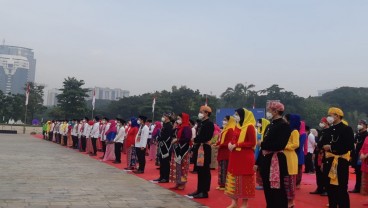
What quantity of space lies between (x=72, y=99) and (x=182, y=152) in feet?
107

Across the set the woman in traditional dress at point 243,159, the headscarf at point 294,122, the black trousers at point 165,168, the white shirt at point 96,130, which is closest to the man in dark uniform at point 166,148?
the black trousers at point 165,168

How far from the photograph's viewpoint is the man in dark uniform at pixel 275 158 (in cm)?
472

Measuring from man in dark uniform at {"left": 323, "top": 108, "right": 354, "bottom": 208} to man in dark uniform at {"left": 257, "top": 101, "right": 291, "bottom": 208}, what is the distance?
898mm

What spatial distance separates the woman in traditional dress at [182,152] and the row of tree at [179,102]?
31884 millimetres

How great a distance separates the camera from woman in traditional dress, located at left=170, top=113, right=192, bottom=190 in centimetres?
749

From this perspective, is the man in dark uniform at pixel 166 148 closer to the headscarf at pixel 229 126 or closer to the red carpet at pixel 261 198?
the red carpet at pixel 261 198

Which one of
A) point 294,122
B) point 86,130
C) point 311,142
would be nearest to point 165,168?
point 294,122

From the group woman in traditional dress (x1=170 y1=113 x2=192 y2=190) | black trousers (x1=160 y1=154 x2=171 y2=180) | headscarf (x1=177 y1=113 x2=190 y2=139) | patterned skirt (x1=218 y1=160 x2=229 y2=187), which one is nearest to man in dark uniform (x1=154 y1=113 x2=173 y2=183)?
black trousers (x1=160 y1=154 x2=171 y2=180)

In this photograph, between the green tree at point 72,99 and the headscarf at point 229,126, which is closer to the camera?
the headscarf at point 229,126

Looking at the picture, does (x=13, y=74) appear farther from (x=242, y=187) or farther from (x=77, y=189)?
(x=242, y=187)

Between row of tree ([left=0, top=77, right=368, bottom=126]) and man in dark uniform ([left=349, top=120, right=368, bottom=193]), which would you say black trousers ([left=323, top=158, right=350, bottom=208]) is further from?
row of tree ([left=0, top=77, right=368, bottom=126])

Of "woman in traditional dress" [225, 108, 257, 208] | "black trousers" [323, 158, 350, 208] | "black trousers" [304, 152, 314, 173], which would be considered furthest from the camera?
"black trousers" [304, 152, 314, 173]

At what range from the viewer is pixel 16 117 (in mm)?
42031

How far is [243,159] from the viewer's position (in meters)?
5.61
